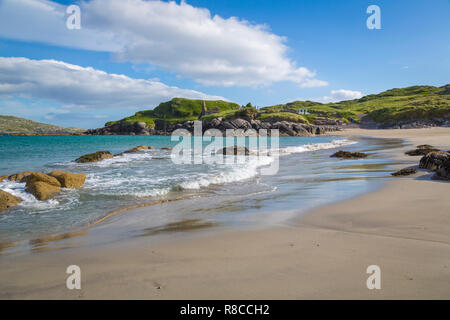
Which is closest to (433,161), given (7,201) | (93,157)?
(7,201)

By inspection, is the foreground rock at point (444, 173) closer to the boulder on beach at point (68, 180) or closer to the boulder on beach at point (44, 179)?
the boulder on beach at point (68, 180)

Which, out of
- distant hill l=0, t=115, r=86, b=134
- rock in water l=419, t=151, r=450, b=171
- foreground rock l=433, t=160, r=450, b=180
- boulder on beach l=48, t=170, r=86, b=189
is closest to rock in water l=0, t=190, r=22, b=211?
boulder on beach l=48, t=170, r=86, b=189

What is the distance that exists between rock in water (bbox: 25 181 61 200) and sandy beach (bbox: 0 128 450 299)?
4938 millimetres

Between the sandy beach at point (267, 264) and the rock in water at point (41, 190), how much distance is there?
4.94m

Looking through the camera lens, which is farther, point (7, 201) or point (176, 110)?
point (176, 110)

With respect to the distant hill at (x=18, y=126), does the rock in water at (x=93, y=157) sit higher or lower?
lower

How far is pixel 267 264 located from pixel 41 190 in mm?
8495

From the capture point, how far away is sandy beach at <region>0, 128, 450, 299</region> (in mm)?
2811

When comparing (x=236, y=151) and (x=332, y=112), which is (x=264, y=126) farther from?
(x=236, y=151)

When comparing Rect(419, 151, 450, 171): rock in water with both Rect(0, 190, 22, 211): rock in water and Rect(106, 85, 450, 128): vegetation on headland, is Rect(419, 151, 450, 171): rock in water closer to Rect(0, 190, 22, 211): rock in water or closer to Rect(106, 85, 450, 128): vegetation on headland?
Rect(0, 190, 22, 211): rock in water

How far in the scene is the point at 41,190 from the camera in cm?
860

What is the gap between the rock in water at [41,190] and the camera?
27.7 ft

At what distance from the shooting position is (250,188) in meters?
9.74

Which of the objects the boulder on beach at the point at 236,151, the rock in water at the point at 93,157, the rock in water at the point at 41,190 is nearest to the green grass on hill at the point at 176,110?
the boulder on beach at the point at 236,151
